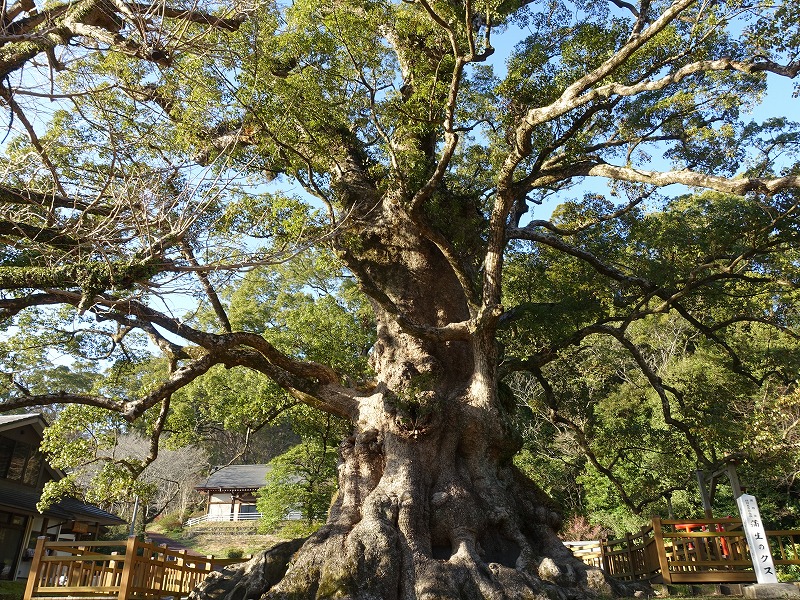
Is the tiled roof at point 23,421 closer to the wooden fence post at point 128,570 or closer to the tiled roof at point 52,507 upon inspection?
the tiled roof at point 52,507

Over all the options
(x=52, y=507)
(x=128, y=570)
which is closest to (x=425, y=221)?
(x=128, y=570)

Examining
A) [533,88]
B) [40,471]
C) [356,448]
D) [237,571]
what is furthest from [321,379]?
[40,471]

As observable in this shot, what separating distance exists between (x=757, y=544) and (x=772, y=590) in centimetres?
80

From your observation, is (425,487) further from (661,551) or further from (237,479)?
(237,479)

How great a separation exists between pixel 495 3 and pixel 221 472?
107 feet

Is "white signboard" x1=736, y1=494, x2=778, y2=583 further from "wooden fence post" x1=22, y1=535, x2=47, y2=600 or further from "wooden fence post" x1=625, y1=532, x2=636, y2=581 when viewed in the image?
"wooden fence post" x1=22, y1=535, x2=47, y2=600

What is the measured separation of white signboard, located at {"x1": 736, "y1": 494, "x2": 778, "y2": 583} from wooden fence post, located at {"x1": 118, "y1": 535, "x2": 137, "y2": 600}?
885 cm

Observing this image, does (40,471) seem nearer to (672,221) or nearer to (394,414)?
(394,414)

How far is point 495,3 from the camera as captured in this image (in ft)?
26.0

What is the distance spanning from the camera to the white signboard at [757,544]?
792 cm

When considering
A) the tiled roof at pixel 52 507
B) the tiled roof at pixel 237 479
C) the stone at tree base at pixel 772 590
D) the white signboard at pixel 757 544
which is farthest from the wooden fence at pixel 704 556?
the tiled roof at pixel 237 479

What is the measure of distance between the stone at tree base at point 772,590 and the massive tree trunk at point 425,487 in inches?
80.9

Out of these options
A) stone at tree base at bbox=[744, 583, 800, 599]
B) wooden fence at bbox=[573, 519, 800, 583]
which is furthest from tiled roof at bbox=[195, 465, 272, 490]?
stone at tree base at bbox=[744, 583, 800, 599]

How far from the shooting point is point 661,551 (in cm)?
909
